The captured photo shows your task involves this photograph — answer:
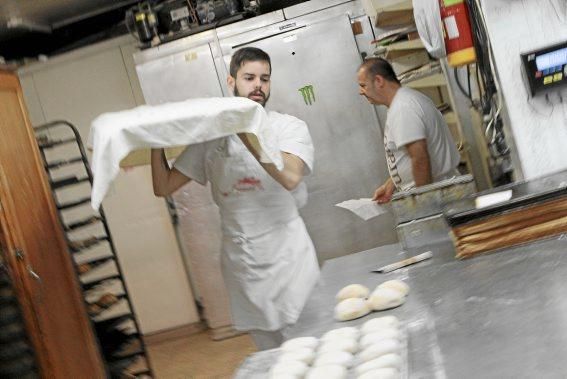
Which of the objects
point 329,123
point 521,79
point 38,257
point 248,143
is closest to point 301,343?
point 248,143

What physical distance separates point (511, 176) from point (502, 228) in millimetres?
998

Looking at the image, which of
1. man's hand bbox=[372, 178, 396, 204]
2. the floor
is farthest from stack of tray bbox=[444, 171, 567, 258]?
the floor

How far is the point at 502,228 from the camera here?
206 cm

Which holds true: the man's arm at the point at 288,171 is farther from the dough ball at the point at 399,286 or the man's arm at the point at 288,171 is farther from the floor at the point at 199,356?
the floor at the point at 199,356

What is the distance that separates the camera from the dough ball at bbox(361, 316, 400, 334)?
5.58 feet

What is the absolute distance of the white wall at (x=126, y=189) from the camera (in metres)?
6.03

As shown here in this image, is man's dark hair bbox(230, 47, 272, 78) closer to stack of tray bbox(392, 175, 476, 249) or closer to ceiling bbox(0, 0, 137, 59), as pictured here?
stack of tray bbox(392, 175, 476, 249)

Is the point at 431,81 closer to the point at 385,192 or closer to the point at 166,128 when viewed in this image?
the point at 385,192

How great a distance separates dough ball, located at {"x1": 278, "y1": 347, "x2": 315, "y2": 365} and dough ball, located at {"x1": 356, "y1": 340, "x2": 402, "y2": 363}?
135 mm

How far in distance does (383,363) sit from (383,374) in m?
0.06

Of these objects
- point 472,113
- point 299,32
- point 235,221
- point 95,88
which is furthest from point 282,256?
point 95,88

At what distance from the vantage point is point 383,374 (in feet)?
4.54

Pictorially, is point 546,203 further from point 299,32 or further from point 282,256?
point 299,32

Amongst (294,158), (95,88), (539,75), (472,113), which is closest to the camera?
(539,75)
